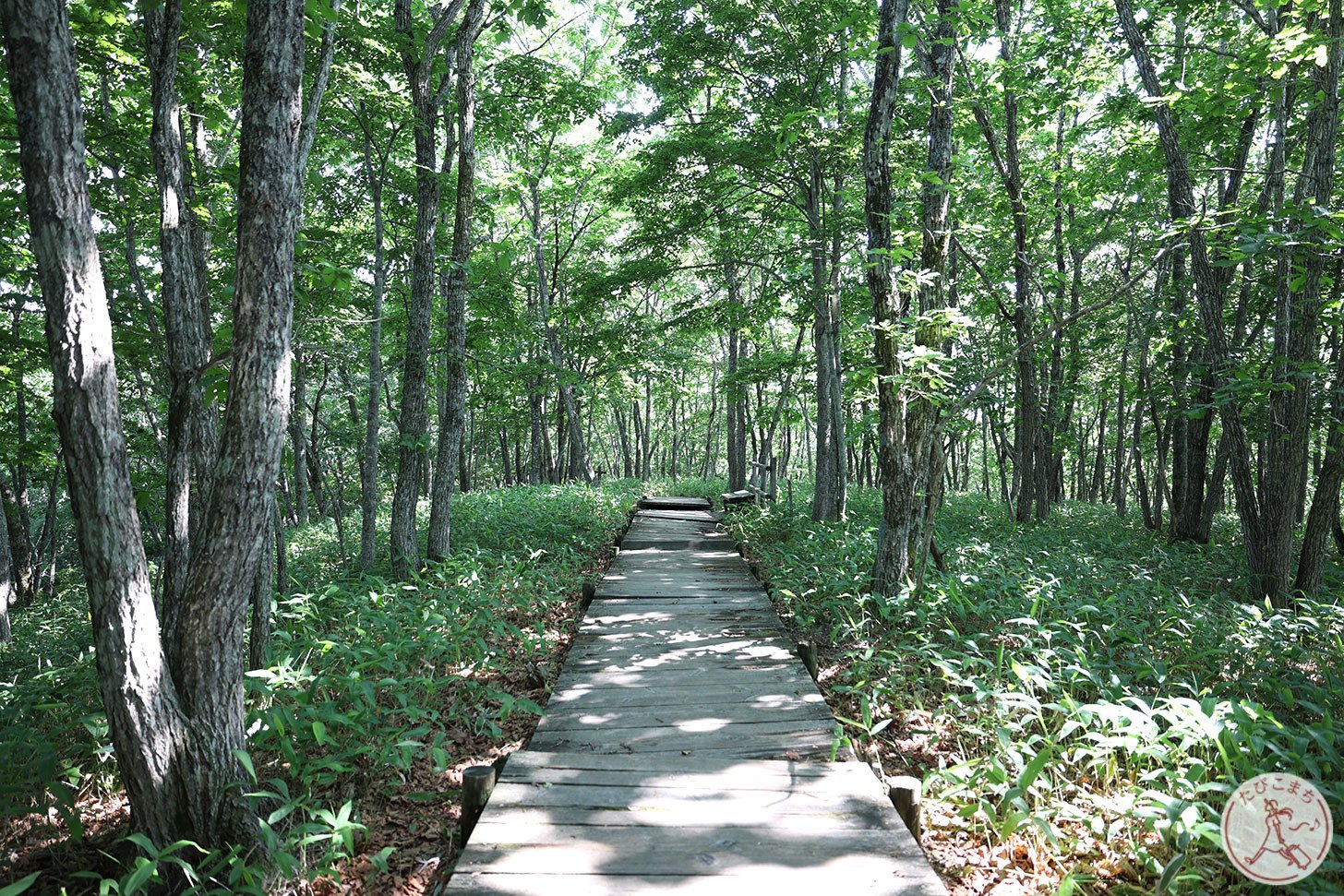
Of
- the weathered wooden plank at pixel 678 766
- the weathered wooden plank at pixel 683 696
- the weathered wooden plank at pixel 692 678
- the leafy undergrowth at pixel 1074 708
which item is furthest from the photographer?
the weathered wooden plank at pixel 692 678

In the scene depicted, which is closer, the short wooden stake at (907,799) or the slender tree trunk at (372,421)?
the short wooden stake at (907,799)

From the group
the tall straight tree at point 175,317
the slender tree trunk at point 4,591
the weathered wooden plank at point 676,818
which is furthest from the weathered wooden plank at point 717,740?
the slender tree trunk at point 4,591

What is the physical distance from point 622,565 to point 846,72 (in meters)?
9.82

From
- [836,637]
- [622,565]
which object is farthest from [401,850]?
[622,565]

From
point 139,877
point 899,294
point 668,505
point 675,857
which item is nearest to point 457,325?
point 899,294

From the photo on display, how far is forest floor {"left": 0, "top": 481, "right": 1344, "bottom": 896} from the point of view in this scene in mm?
3125

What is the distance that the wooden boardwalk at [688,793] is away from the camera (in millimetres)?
2896

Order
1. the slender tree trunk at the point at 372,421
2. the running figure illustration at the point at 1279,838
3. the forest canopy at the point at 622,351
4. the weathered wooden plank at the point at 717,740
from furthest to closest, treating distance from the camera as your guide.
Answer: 1. the slender tree trunk at the point at 372,421
2. the weathered wooden plank at the point at 717,740
3. the forest canopy at the point at 622,351
4. the running figure illustration at the point at 1279,838

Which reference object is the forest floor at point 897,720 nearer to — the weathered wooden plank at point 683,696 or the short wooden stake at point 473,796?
the short wooden stake at point 473,796

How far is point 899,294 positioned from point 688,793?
5185mm

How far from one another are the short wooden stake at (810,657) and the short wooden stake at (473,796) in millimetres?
2674

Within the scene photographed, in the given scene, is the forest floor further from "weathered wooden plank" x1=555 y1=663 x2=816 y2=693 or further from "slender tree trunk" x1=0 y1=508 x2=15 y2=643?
"slender tree trunk" x1=0 y1=508 x2=15 y2=643

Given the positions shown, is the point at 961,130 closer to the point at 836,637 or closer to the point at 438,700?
the point at 836,637

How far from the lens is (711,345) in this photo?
37375 millimetres
